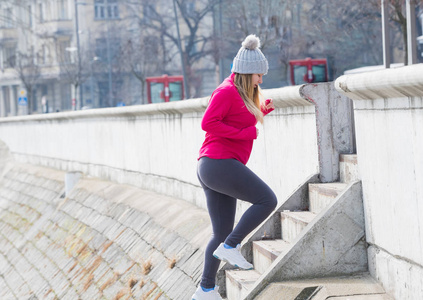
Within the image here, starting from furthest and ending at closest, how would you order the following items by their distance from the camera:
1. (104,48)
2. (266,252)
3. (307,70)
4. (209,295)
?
(104,48), (307,70), (266,252), (209,295)

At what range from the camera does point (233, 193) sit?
673 cm

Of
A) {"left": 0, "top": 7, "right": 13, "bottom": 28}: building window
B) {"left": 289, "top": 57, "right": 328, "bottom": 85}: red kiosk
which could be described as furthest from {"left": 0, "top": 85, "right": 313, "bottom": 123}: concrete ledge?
{"left": 0, "top": 7, "right": 13, "bottom": 28}: building window

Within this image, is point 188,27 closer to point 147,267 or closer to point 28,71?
point 28,71

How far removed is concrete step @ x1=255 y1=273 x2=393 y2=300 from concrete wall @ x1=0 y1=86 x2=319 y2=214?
1653 mm

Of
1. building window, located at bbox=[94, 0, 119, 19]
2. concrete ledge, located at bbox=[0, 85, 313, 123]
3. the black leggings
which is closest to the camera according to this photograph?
the black leggings

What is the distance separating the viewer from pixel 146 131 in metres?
14.1

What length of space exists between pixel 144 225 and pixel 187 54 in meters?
52.2

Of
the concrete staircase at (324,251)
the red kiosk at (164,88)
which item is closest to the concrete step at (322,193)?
the concrete staircase at (324,251)

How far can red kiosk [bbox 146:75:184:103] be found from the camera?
5156cm

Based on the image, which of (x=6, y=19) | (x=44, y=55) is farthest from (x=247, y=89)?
(x=6, y=19)

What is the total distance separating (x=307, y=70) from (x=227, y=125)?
136ft

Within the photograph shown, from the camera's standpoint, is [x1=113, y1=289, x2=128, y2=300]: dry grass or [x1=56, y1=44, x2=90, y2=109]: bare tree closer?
[x1=113, y1=289, x2=128, y2=300]: dry grass

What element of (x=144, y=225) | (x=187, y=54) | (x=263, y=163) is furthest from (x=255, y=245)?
(x=187, y=54)

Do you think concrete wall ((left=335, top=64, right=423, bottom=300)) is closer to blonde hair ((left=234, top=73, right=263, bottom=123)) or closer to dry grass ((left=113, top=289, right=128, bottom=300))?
blonde hair ((left=234, top=73, right=263, bottom=123))
